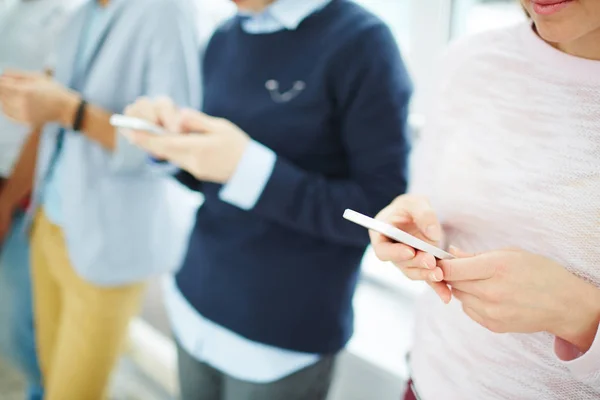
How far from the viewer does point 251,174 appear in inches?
30.7

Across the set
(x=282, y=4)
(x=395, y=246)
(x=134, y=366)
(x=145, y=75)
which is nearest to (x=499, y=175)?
(x=395, y=246)

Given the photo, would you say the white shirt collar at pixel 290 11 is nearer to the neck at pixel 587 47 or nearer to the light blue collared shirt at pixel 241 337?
the light blue collared shirt at pixel 241 337

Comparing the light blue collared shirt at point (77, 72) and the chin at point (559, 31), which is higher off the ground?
the chin at point (559, 31)

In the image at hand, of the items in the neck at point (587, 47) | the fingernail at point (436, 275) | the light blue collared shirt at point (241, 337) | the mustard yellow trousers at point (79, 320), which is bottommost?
the mustard yellow trousers at point (79, 320)

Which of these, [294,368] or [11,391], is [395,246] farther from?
[11,391]

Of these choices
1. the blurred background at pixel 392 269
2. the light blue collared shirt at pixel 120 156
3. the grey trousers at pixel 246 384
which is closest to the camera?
the grey trousers at pixel 246 384

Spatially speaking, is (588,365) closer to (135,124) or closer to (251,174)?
(251,174)

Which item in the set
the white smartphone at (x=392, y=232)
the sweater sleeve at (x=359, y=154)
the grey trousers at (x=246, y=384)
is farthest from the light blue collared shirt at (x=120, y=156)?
the white smartphone at (x=392, y=232)

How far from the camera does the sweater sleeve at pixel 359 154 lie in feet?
2.50

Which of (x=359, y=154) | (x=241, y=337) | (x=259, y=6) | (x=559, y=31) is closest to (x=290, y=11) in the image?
(x=259, y=6)

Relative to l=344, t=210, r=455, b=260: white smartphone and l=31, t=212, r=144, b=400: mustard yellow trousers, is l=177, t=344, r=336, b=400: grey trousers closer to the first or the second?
l=31, t=212, r=144, b=400: mustard yellow trousers

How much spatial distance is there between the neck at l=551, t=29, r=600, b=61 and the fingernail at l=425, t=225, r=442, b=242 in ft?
0.75

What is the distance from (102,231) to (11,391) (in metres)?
0.98

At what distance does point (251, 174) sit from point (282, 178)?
45 millimetres
